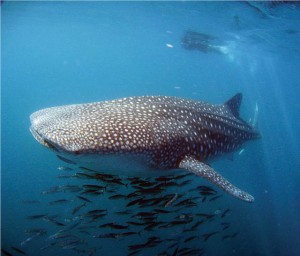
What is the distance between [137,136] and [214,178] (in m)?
1.74

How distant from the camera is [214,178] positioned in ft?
18.8

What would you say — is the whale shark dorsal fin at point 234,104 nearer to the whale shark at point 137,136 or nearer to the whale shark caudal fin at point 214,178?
the whale shark at point 137,136

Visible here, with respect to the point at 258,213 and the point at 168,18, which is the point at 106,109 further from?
the point at 168,18

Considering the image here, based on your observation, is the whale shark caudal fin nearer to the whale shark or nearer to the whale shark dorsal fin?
the whale shark

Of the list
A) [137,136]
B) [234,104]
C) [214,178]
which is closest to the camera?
[137,136]

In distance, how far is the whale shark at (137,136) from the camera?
472 centimetres

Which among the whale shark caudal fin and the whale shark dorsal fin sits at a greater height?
the whale shark dorsal fin

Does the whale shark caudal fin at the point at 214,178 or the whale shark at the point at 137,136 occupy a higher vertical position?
the whale shark at the point at 137,136

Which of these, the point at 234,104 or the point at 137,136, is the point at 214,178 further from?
the point at 234,104

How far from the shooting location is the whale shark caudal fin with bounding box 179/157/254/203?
5593mm

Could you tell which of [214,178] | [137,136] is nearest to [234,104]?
[214,178]

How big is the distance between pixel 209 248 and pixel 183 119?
10.7 meters

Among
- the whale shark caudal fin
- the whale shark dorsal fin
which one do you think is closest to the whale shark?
the whale shark caudal fin

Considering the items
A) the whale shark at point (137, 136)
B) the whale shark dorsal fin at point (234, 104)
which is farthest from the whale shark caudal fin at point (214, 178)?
the whale shark dorsal fin at point (234, 104)
